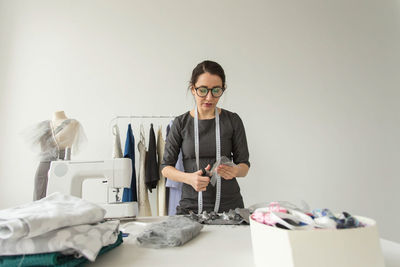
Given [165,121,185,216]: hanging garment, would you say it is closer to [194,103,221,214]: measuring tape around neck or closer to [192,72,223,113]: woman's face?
[194,103,221,214]: measuring tape around neck

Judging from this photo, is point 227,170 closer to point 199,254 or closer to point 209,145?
point 209,145

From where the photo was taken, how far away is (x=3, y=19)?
282 cm

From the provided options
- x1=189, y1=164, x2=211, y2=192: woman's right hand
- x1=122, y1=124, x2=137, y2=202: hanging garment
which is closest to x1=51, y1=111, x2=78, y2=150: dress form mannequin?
x1=122, y1=124, x2=137, y2=202: hanging garment

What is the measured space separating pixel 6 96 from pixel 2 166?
2.55ft

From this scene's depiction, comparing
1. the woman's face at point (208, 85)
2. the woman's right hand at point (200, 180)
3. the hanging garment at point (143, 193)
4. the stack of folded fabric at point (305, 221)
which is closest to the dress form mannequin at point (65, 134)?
the hanging garment at point (143, 193)

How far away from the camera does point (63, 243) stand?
0.50m

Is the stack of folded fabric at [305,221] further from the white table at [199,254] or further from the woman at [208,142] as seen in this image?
the woman at [208,142]

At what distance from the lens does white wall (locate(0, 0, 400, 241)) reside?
2773 millimetres

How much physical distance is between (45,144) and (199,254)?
1.65 meters

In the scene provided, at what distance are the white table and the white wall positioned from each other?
2090mm

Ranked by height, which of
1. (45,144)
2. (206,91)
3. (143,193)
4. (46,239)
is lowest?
(143,193)

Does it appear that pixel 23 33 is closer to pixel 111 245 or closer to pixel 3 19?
pixel 3 19

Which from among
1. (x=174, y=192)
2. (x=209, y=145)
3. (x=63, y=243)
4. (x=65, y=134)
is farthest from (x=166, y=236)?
(x=174, y=192)

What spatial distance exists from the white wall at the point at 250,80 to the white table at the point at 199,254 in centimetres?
209
